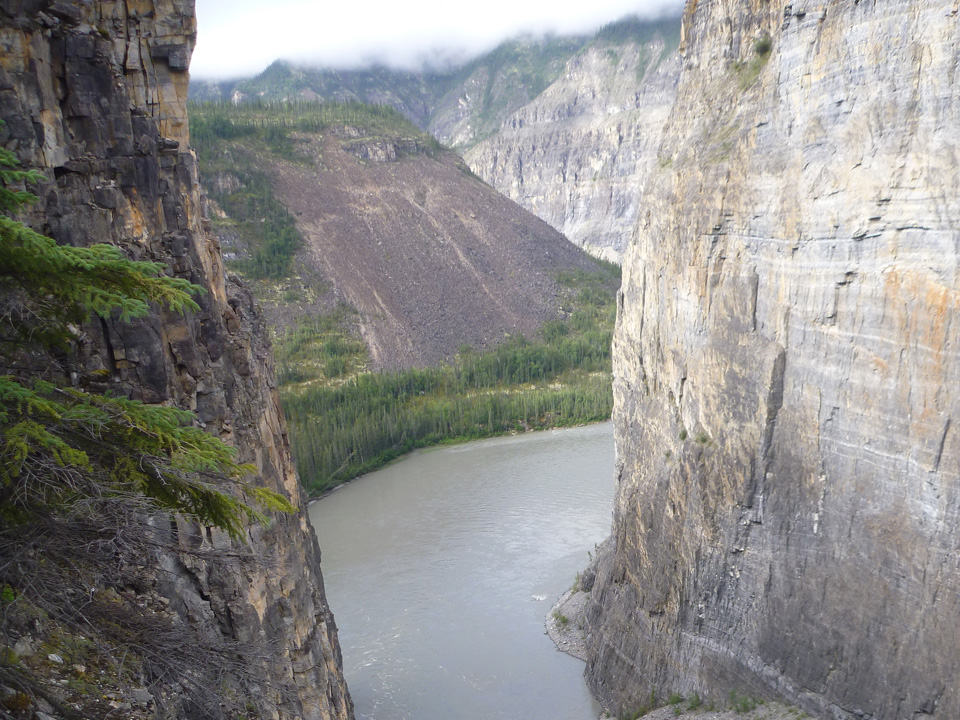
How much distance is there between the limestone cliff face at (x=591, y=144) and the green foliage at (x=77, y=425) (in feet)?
421

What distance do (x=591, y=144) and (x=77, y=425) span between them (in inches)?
5819

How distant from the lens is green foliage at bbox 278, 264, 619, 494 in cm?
4619

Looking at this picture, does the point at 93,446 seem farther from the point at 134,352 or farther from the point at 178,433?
the point at 134,352

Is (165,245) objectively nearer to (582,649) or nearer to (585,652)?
(585,652)

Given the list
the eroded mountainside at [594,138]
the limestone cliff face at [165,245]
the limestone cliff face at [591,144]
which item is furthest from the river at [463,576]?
the eroded mountainside at [594,138]

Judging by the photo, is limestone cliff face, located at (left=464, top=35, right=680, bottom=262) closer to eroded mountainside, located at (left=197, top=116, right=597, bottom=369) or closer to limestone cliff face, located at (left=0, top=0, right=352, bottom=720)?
eroded mountainside, located at (left=197, top=116, right=597, bottom=369)

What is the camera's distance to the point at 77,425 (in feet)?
20.6

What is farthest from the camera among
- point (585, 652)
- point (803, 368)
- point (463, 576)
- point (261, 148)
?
point (261, 148)

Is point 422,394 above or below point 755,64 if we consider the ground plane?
below

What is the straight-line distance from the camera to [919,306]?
537 inches

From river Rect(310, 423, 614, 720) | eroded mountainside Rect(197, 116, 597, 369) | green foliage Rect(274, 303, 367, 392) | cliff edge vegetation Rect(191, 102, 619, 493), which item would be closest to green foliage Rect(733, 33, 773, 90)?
river Rect(310, 423, 614, 720)

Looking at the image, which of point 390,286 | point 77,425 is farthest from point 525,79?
point 77,425

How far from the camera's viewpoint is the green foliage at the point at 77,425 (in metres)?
5.77

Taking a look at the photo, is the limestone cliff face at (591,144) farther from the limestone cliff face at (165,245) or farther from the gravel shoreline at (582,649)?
the limestone cliff face at (165,245)
